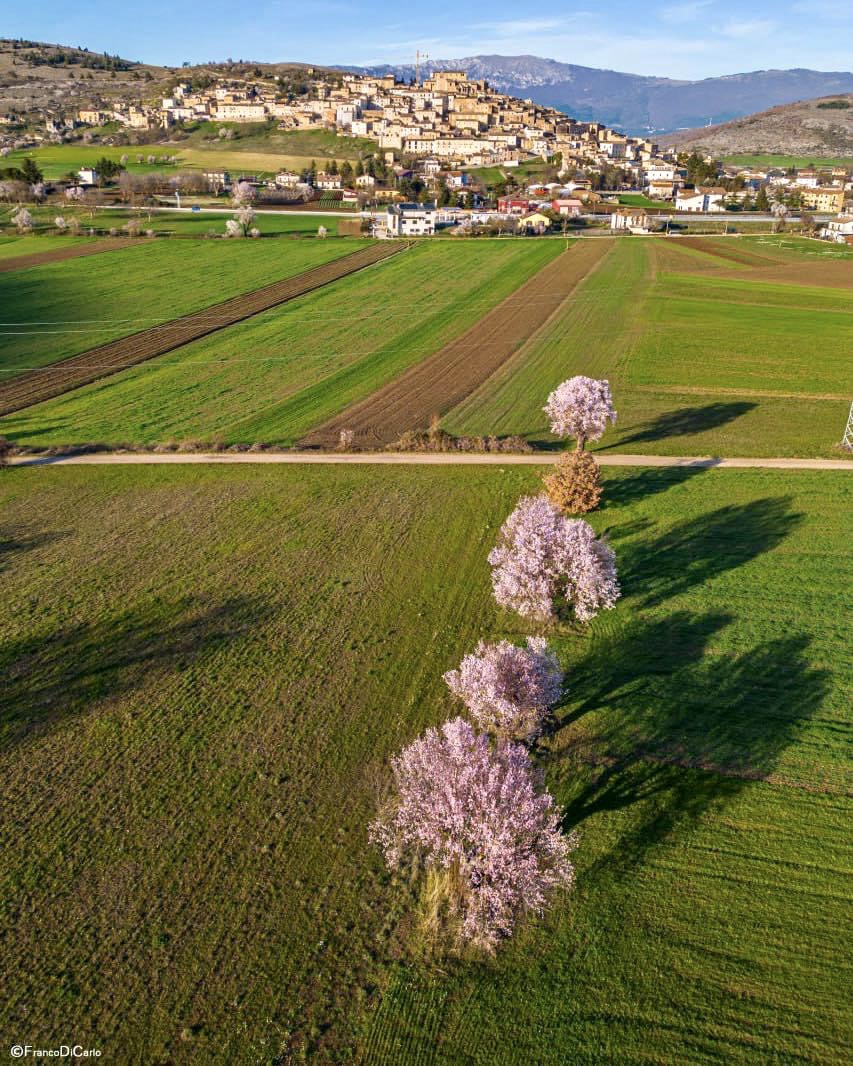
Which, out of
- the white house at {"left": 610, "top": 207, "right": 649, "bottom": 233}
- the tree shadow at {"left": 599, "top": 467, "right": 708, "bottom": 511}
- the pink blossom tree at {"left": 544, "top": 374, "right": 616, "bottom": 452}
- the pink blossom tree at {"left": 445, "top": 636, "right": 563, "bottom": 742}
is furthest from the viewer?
the white house at {"left": 610, "top": 207, "right": 649, "bottom": 233}

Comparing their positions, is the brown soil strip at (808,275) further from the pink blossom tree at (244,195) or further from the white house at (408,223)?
the pink blossom tree at (244,195)

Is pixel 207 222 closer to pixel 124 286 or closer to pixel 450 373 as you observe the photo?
pixel 124 286

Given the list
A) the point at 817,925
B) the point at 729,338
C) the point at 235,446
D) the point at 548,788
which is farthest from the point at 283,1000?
the point at 729,338

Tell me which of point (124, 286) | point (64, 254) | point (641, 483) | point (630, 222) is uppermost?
point (630, 222)

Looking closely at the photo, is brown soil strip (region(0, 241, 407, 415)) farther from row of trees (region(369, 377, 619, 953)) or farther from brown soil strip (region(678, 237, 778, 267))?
brown soil strip (region(678, 237, 778, 267))

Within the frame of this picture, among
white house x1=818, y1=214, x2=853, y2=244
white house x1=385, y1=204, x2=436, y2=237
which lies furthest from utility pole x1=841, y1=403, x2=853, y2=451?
white house x1=818, y1=214, x2=853, y2=244

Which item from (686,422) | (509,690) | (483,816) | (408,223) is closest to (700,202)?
(408,223)
